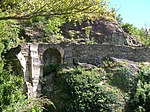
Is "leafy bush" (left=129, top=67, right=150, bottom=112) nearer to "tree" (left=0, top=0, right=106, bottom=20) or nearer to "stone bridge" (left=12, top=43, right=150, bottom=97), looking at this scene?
"stone bridge" (left=12, top=43, right=150, bottom=97)

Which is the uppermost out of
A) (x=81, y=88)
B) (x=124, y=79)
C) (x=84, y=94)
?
(x=124, y=79)

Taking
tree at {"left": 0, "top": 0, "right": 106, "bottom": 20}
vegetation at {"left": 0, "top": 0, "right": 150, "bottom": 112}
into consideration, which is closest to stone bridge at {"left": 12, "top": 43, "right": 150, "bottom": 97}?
vegetation at {"left": 0, "top": 0, "right": 150, "bottom": 112}

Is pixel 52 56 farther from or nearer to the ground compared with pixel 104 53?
nearer to the ground

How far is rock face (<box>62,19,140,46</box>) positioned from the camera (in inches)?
954

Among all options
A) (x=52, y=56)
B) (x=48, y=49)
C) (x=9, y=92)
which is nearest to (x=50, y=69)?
(x=52, y=56)

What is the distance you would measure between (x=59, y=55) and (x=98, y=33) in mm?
6660

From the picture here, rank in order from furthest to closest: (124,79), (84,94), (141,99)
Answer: (124,79), (141,99), (84,94)

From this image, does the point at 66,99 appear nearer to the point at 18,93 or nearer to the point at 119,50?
the point at 18,93

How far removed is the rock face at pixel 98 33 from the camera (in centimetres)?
2423

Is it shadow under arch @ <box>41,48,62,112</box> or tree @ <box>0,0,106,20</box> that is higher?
tree @ <box>0,0,106,20</box>

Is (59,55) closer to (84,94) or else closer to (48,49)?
(48,49)

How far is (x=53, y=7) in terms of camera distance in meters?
10.7

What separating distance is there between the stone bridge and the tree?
7.06 m

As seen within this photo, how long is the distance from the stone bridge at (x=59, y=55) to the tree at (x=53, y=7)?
7.06 m
